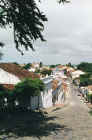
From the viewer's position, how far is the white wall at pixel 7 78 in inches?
1190

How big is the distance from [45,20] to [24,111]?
42.6 ft

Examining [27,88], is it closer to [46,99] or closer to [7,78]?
[7,78]

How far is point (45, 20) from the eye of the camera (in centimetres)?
1661

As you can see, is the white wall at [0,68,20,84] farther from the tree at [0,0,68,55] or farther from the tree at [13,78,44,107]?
the tree at [0,0,68,55]

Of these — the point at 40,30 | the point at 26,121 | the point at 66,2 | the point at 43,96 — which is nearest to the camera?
the point at 66,2

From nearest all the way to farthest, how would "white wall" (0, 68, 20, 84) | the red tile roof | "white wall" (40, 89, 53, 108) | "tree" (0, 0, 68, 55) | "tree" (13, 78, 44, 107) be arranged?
"tree" (0, 0, 68, 55)
"tree" (13, 78, 44, 107)
"white wall" (0, 68, 20, 84)
"white wall" (40, 89, 53, 108)
the red tile roof

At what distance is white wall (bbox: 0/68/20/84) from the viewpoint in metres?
→ 30.2

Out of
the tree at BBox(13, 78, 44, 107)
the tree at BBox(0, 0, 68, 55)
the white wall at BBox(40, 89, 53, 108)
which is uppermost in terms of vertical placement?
the tree at BBox(0, 0, 68, 55)

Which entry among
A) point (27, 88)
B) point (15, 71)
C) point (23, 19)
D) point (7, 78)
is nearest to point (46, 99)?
point (15, 71)

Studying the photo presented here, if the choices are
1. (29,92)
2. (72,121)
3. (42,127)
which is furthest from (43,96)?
(42,127)

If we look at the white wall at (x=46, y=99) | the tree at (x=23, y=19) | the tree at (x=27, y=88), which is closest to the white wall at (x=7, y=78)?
the tree at (x=27, y=88)

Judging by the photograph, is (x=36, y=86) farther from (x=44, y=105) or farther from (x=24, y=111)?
(x=44, y=105)

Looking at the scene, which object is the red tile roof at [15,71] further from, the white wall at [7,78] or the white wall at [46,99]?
the white wall at [46,99]

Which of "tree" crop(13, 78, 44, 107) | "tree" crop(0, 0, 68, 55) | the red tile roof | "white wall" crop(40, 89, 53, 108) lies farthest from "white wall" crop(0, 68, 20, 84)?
"tree" crop(0, 0, 68, 55)
